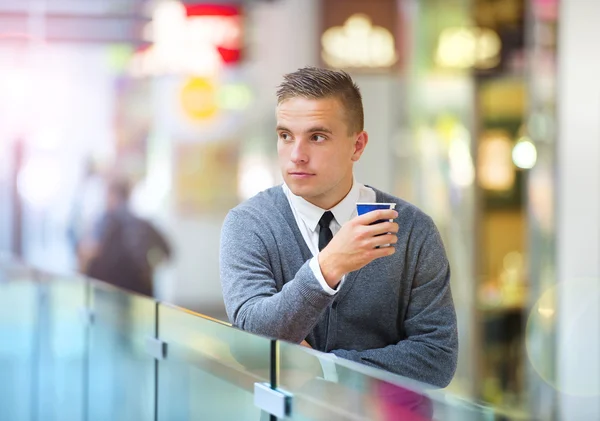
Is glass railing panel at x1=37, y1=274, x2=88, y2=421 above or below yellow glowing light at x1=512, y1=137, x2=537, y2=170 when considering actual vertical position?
below

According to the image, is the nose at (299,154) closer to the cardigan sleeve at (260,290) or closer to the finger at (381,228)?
the cardigan sleeve at (260,290)

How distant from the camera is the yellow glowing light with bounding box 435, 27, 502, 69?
7.33m

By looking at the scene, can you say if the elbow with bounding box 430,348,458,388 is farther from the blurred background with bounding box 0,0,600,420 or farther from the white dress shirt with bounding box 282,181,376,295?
the blurred background with bounding box 0,0,600,420

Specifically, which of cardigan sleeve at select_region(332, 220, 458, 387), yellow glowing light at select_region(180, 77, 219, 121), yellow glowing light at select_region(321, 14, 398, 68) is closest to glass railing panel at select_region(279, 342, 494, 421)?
cardigan sleeve at select_region(332, 220, 458, 387)

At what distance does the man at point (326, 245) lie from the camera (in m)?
2.04

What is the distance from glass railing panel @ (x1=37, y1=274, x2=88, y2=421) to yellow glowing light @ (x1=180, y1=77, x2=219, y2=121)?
3344 mm

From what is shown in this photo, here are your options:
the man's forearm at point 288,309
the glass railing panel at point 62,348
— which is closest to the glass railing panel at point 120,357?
the glass railing panel at point 62,348

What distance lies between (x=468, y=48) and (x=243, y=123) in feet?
5.49

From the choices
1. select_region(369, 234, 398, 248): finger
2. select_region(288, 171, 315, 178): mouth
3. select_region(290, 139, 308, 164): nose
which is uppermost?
select_region(290, 139, 308, 164): nose

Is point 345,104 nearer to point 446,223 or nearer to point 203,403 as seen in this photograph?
point 203,403

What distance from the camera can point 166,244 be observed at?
7.69 metres

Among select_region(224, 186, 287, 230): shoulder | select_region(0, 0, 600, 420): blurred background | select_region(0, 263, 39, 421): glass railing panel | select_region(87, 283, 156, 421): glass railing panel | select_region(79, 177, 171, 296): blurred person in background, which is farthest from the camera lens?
select_region(79, 177, 171, 296): blurred person in background

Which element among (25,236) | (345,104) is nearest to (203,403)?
(345,104)

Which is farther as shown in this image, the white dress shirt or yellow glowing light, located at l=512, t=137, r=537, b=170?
yellow glowing light, located at l=512, t=137, r=537, b=170
